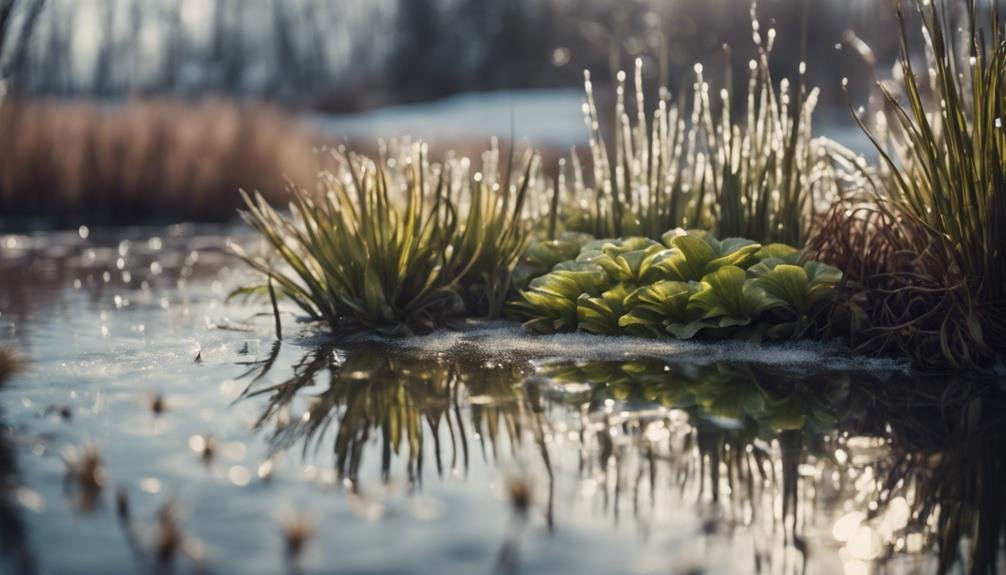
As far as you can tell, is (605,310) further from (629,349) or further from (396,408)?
(396,408)

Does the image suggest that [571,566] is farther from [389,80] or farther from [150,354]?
[389,80]

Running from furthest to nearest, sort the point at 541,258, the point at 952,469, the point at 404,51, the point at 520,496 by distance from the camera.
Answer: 1. the point at 404,51
2. the point at 541,258
3. the point at 952,469
4. the point at 520,496

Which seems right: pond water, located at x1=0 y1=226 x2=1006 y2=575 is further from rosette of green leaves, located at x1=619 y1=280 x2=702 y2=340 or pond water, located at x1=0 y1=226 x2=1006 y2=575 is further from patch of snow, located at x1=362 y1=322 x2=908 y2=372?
rosette of green leaves, located at x1=619 y1=280 x2=702 y2=340

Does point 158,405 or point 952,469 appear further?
point 158,405

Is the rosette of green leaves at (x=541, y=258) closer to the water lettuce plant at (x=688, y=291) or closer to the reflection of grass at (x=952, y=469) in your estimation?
the water lettuce plant at (x=688, y=291)

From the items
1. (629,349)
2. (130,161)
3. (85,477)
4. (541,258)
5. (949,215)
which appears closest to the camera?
(85,477)

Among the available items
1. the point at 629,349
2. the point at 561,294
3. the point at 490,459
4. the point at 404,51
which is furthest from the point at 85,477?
the point at 404,51
